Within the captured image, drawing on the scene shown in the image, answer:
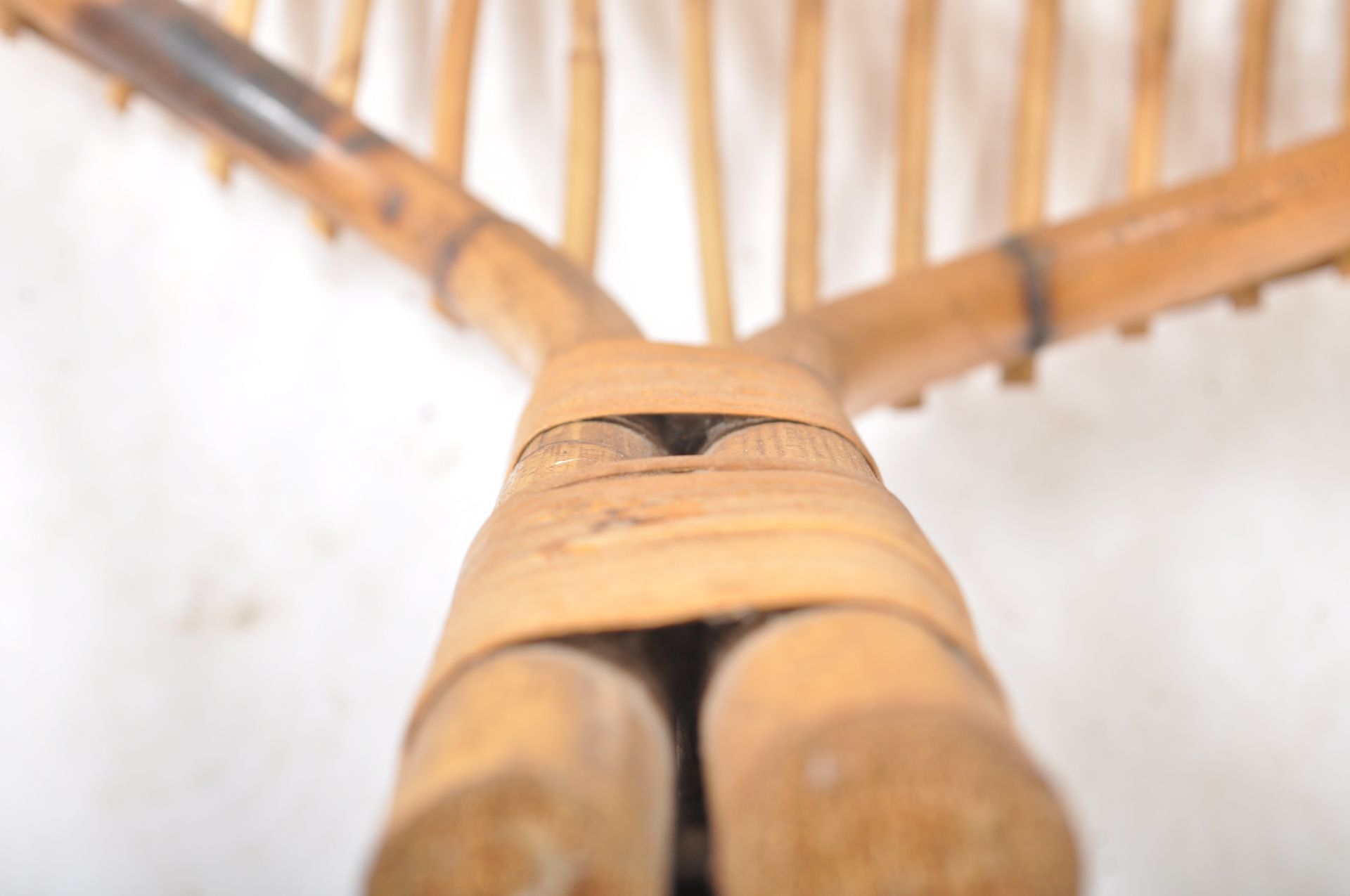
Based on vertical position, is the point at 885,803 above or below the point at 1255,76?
below

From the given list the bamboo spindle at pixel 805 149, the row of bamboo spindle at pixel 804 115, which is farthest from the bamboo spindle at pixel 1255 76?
the bamboo spindle at pixel 805 149

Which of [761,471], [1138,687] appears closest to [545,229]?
[1138,687]

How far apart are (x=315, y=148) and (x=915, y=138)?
2.00ft

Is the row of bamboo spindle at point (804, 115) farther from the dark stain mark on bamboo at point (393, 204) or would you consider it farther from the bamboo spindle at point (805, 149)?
the dark stain mark on bamboo at point (393, 204)

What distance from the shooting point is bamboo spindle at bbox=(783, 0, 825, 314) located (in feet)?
4.05

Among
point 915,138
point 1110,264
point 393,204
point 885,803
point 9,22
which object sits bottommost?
point 885,803

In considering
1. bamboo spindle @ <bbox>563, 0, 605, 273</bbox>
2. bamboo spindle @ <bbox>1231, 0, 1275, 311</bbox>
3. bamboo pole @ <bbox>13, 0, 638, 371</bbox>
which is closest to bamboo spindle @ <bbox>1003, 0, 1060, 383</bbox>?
bamboo spindle @ <bbox>1231, 0, 1275, 311</bbox>

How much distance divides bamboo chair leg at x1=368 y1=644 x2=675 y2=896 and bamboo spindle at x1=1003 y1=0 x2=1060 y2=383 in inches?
40.8

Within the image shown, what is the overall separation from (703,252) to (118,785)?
0.98 metres

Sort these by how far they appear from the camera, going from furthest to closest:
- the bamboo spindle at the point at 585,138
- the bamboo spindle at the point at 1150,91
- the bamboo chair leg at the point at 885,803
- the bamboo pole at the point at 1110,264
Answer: the bamboo spindle at the point at 1150,91
the bamboo spindle at the point at 585,138
the bamboo pole at the point at 1110,264
the bamboo chair leg at the point at 885,803

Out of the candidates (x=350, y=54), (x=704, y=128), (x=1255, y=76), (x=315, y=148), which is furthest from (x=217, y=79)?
(x=1255, y=76)

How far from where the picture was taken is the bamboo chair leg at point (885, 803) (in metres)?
0.27

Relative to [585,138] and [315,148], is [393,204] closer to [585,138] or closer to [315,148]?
[315,148]

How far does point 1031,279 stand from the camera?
974 mm
